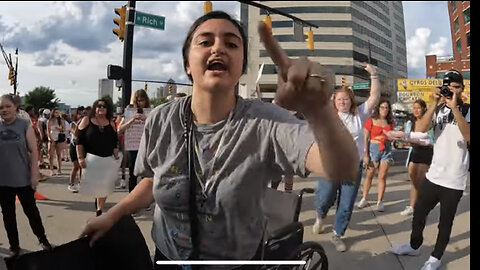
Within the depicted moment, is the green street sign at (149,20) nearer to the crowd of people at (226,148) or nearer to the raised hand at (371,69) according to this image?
the crowd of people at (226,148)

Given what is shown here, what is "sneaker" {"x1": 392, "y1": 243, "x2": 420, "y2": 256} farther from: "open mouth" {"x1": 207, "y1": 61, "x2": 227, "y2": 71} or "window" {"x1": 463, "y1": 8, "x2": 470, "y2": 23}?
"open mouth" {"x1": 207, "y1": 61, "x2": 227, "y2": 71}

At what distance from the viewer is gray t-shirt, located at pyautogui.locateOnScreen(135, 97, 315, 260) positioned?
69 cm

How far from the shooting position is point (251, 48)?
0.78 meters

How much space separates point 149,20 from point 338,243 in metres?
1.87

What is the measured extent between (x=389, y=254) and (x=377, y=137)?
68.0 inches

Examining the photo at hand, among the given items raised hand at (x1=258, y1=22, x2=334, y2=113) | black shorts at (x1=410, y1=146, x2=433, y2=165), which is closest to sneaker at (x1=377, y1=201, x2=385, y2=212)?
black shorts at (x1=410, y1=146, x2=433, y2=165)

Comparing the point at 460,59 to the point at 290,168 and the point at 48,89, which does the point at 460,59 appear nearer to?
the point at 290,168

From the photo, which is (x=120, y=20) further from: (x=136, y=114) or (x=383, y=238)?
(x=383, y=238)

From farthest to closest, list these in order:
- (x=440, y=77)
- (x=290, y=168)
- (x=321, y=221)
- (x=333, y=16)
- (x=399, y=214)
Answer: (x=399, y=214) < (x=321, y=221) < (x=333, y=16) < (x=440, y=77) < (x=290, y=168)

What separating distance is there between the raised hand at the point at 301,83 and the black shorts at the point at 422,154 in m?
2.97

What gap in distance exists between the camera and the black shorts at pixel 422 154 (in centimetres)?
313

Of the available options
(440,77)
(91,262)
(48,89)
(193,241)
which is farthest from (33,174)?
(440,77)

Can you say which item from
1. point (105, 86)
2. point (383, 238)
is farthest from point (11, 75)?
point (383, 238)

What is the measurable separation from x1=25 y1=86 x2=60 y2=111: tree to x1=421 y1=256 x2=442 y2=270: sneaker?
6.94 ft
